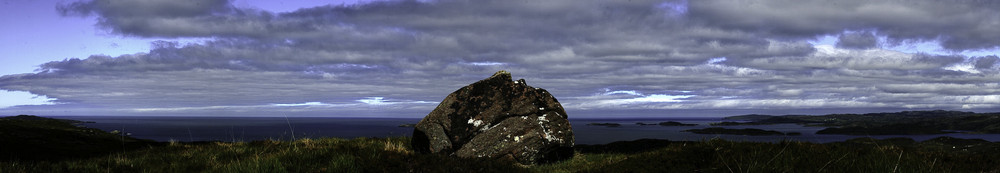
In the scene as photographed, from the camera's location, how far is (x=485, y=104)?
16.2 meters

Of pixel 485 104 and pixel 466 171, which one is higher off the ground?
pixel 485 104

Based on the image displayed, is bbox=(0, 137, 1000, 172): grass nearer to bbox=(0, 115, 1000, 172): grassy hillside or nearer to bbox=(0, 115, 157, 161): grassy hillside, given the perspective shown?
bbox=(0, 115, 1000, 172): grassy hillside

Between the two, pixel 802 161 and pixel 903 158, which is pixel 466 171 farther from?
pixel 903 158

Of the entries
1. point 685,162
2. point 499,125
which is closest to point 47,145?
point 499,125

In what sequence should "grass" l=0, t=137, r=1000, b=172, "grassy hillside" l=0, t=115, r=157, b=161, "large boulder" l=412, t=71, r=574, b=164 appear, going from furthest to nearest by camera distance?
"large boulder" l=412, t=71, r=574, b=164 < "grassy hillside" l=0, t=115, r=157, b=161 < "grass" l=0, t=137, r=1000, b=172

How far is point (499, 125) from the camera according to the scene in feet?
51.6

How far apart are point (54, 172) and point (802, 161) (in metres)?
13.4

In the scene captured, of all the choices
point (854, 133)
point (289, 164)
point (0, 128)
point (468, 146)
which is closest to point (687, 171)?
point (289, 164)

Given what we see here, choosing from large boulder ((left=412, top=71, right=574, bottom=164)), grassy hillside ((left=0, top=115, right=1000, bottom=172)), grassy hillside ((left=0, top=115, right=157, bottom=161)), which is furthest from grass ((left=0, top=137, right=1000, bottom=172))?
large boulder ((left=412, top=71, right=574, bottom=164))

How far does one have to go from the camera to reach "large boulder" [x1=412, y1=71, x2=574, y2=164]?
49.6ft

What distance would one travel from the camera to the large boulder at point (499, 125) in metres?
15.1

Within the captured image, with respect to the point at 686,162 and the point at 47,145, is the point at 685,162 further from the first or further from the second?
the point at 47,145

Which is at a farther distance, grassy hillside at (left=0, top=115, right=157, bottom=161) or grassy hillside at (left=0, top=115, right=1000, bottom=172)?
grassy hillside at (left=0, top=115, right=157, bottom=161)

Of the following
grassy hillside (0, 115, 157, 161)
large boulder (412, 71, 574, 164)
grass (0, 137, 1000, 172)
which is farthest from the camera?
large boulder (412, 71, 574, 164)
